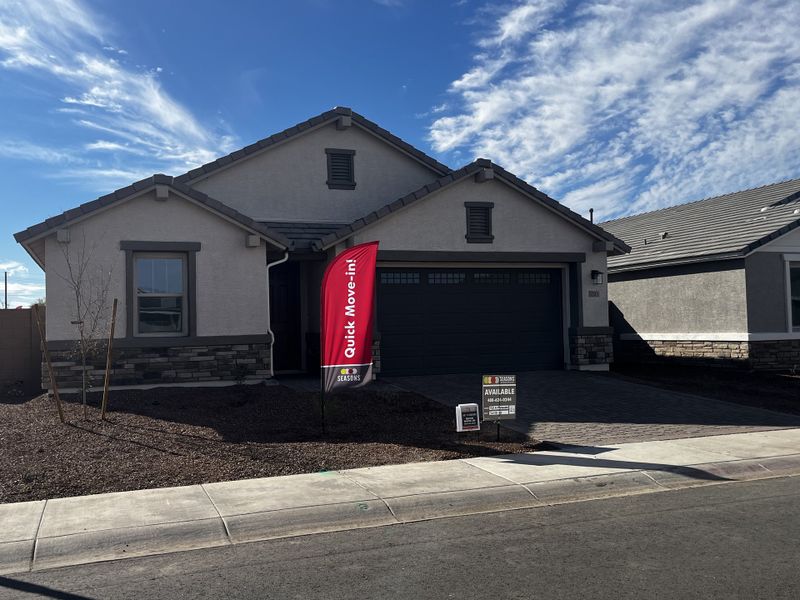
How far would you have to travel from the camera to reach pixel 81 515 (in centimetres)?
664

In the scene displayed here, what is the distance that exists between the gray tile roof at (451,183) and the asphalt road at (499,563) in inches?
371

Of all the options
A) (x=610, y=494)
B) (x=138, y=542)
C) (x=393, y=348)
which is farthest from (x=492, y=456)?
(x=393, y=348)

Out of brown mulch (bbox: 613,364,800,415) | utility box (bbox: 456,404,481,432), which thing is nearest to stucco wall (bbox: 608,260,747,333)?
brown mulch (bbox: 613,364,800,415)

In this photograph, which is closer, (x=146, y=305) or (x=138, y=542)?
(x=138, y=542)

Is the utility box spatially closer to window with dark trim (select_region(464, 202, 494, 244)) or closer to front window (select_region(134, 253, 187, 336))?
front window (select_region(134, 253, 187, 336))

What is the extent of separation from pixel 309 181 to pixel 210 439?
9701 mm

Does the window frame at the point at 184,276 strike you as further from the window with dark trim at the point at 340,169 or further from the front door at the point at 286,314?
the window with dark trim at the point at 340,169

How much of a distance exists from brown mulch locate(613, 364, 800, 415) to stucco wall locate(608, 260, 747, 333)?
119 cm

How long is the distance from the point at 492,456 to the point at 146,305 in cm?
799

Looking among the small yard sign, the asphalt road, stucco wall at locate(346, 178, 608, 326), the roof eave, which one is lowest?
the asphalt road

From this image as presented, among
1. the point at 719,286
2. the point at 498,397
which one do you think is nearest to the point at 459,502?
the point at 498,397

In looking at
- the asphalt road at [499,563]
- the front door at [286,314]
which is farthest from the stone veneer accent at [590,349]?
the asphalt road at [499,563]

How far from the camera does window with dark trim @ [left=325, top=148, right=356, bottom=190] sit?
1855 cm

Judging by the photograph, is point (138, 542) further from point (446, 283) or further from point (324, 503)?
point (446, 283)
